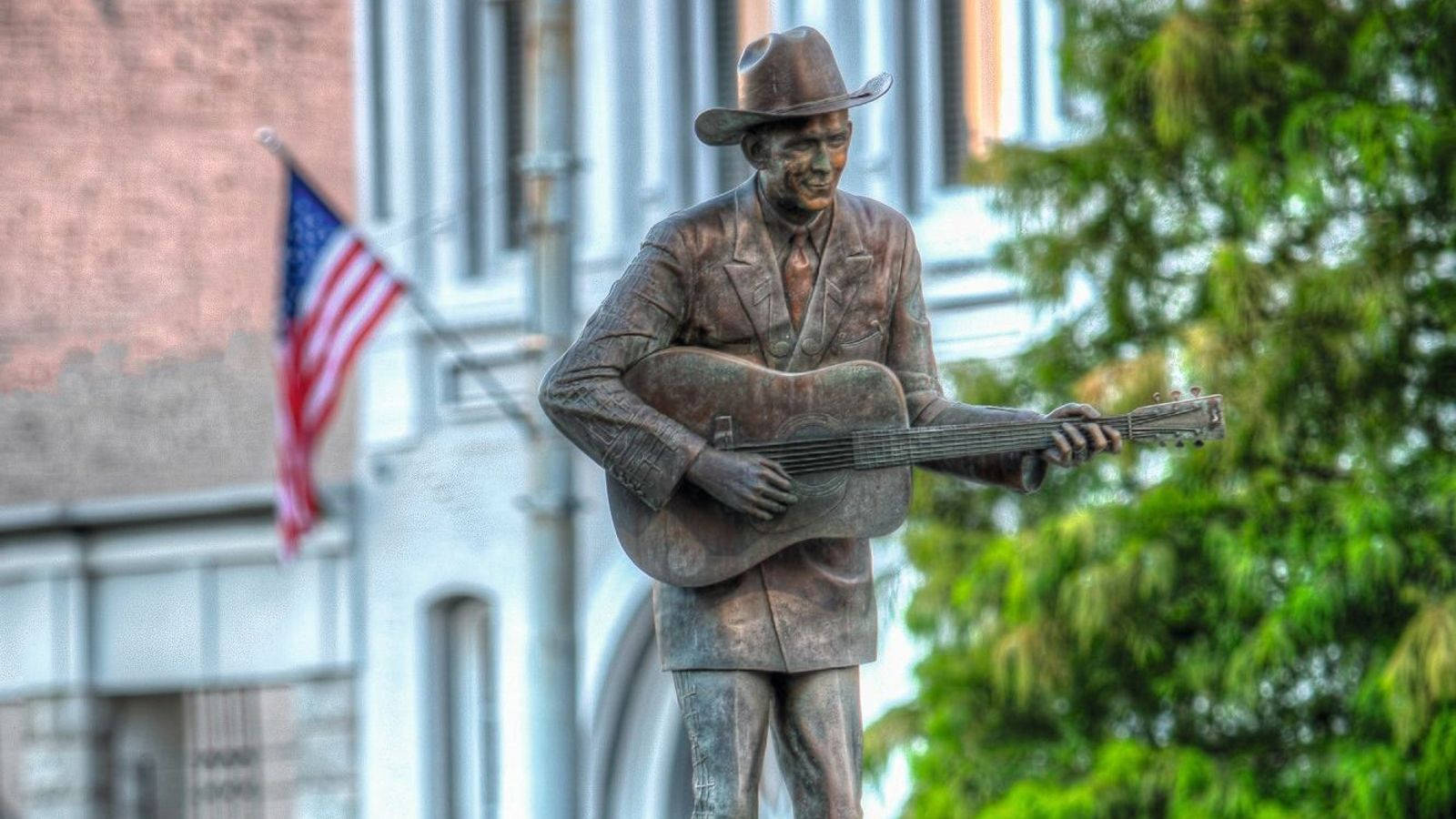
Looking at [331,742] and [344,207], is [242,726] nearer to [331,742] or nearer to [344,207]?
[331,742]

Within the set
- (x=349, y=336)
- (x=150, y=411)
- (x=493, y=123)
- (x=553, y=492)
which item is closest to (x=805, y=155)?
(x=553, y=492)

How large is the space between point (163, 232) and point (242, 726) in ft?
11.7

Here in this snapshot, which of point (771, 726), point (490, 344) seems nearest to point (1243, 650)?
point (771, 726)

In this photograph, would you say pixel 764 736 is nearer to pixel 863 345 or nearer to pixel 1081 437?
pixel 863 345

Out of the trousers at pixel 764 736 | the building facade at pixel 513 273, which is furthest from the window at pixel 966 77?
the trousers at pixel 764 736

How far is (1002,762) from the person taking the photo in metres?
13.9

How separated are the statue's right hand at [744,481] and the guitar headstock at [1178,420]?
0.71 m

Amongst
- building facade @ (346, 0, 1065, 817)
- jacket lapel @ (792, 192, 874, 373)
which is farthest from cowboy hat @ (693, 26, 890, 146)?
building facade @ (346, 0, 1065, 817)

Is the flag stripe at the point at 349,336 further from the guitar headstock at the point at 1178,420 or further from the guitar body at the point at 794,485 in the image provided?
the guitar headstock at the point at 1178,420

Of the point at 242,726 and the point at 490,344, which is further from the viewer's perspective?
the point at 242,726

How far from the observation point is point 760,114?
702 cm

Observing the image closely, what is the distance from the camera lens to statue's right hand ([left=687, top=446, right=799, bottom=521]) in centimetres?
690

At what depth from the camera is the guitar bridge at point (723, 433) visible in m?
7.05

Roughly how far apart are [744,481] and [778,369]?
15.0 inches
